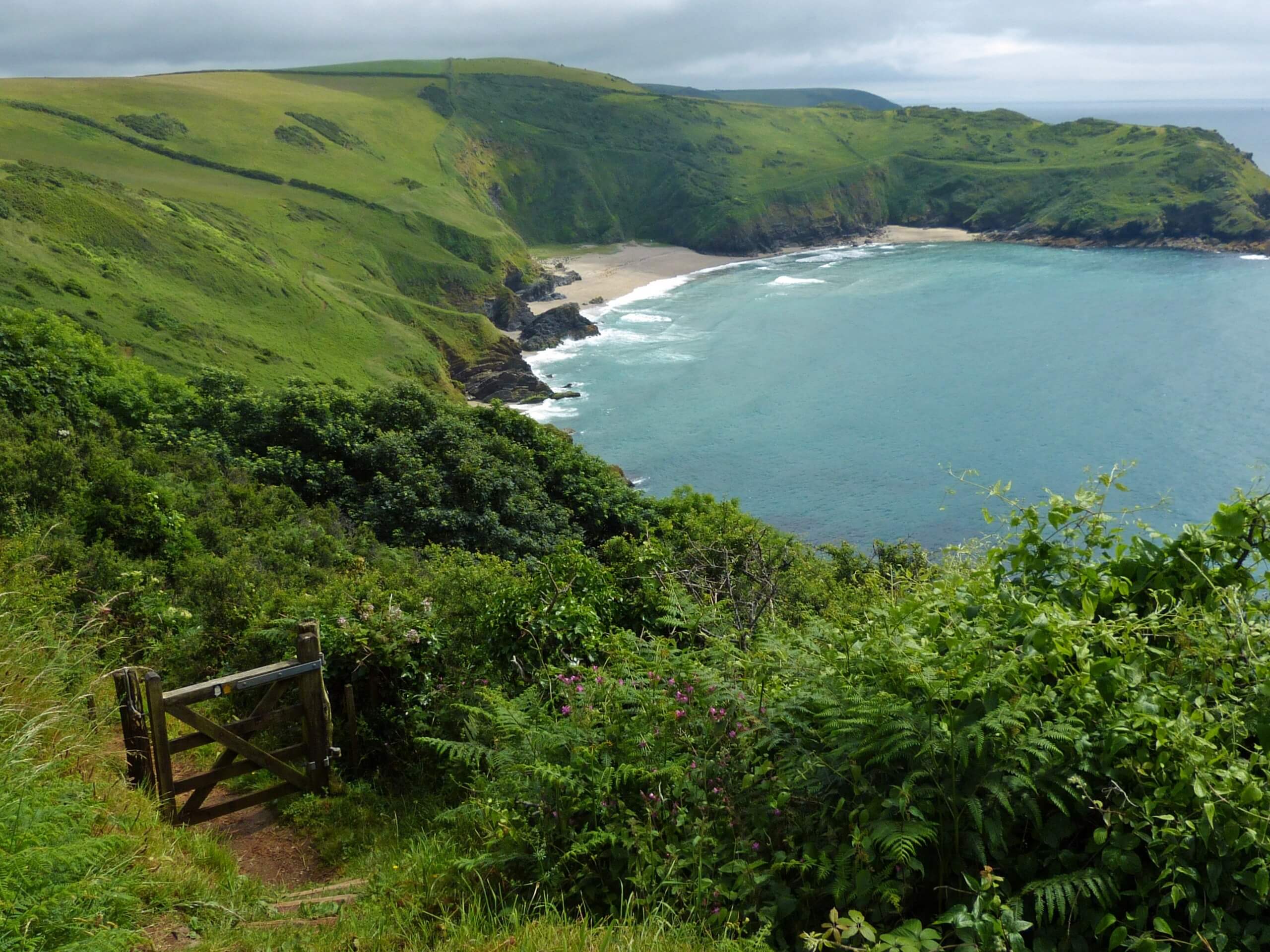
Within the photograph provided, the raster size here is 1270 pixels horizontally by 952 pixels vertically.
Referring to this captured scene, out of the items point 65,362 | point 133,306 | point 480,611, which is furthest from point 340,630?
point 133,306

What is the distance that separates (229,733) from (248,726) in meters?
0.21

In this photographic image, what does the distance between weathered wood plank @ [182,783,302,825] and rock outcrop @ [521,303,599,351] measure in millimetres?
75765

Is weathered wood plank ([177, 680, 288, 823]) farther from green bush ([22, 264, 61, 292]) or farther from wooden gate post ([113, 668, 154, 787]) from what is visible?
green bush ([22, 264, 61, 292])

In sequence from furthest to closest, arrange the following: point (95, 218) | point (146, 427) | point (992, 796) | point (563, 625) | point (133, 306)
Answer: point (95, 218), point (133, 306), point (146, 427), point (563, 625), point (992, 796)

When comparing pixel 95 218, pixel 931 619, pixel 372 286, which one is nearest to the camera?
pixel 931 619

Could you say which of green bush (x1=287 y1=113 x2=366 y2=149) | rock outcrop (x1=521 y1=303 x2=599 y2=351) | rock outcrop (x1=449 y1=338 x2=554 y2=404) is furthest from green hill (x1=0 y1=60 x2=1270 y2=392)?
rock outcrop (x1=521 y1=303 x2=599 y2=351)

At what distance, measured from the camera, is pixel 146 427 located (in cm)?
2283

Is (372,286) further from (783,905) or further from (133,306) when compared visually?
(783,905)

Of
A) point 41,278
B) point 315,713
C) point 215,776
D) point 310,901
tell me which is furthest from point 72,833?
point 41,278

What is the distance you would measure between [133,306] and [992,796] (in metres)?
55.2

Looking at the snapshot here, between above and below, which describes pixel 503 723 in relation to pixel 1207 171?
below

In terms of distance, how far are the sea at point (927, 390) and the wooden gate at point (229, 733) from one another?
40.0m

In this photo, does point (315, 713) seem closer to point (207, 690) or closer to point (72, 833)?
point (207, 690)

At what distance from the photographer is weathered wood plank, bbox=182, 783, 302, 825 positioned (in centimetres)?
785
